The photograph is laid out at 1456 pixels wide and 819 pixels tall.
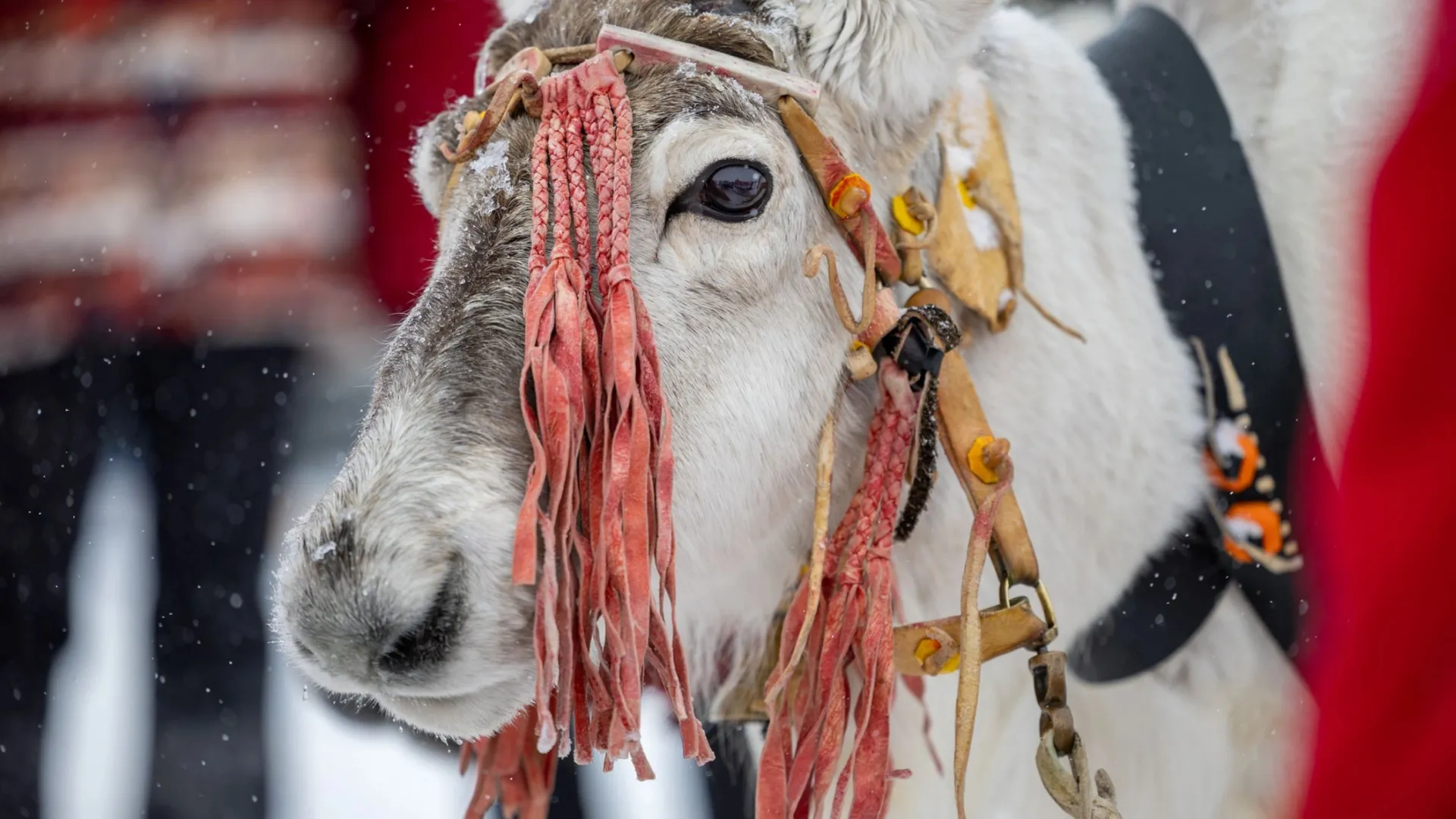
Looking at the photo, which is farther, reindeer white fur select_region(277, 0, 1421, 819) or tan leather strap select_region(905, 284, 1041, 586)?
tan leather strap select_region(905, 284, 1041, 586)

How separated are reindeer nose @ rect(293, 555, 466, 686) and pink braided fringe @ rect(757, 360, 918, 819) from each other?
39 centimetres

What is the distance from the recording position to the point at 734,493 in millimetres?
1410

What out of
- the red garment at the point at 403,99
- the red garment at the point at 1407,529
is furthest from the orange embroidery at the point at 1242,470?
the red garment at the point at 403,99

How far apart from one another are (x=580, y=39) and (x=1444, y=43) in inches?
43.2

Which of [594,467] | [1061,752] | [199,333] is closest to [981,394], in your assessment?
[1061,752]

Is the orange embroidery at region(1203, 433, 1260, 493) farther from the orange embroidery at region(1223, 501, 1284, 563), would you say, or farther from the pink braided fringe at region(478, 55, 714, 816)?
the pink braided fringe at region(478, 55, 714, 816)

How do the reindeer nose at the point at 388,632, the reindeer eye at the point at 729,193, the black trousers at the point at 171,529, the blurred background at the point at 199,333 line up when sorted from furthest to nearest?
the black trousers at the point at 171,529 < the blurred background at the point at 199,333 < the reindeer eye at the point at 729,193 < the reindeer nose at the point at 388,632

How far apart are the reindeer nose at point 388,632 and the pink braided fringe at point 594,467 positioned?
0.08m

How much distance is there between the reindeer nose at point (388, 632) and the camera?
1146 mm

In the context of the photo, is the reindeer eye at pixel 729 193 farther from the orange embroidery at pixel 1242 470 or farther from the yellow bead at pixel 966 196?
the orange embroidery at pixel 1242 470

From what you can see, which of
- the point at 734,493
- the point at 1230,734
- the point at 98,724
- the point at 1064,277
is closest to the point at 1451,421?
the point at 1064,277

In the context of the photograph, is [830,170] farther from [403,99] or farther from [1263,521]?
[403,99]

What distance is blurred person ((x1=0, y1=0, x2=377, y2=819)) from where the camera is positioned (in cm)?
309

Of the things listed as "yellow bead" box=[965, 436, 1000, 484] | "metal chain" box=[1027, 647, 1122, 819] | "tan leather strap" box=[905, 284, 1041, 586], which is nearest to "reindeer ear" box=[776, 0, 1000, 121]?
"tan leather strap" box=[905, 284, 1041, 586]
